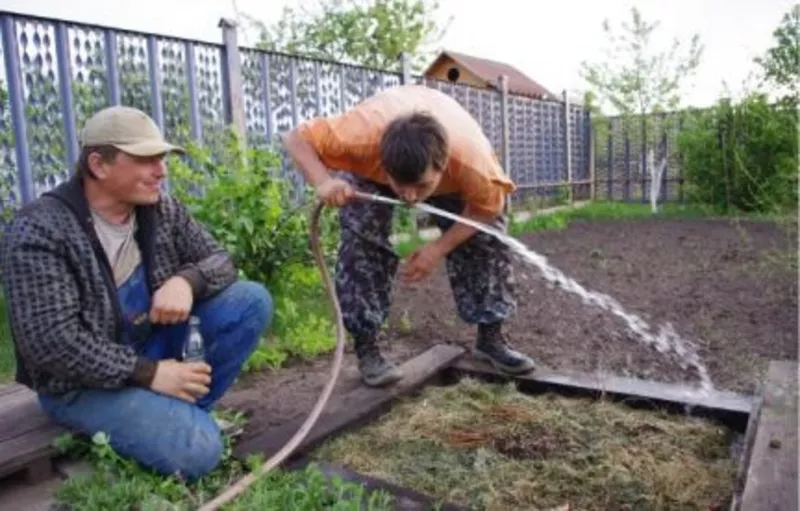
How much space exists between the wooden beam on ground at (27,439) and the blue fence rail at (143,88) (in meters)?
2.06

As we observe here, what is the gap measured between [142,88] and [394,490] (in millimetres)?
3653

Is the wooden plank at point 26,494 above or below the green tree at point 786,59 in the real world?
below

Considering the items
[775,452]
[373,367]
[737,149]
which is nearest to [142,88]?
[373,367]

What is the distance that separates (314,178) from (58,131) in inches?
→ 96.5

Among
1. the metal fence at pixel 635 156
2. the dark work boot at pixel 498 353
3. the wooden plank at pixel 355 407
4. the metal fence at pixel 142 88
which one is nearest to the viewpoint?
the wooden plank at pixel 355 407

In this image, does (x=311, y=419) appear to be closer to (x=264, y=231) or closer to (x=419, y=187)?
(x=419, y=187)

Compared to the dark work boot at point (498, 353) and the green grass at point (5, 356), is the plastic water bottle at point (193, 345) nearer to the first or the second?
the green grass at point (5, 356)

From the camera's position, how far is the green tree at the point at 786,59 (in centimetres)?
1036

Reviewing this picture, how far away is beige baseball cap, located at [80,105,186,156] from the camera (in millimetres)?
1995

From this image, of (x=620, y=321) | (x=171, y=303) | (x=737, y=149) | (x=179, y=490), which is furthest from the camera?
(x=737, y=149)

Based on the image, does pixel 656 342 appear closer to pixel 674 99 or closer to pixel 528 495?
pixel 528 495

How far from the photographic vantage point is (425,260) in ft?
9.11

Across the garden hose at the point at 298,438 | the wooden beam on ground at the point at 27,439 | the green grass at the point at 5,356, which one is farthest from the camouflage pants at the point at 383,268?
the green grass at the point at 5,356

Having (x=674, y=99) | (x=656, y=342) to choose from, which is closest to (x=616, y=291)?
(x=656, y=342)
